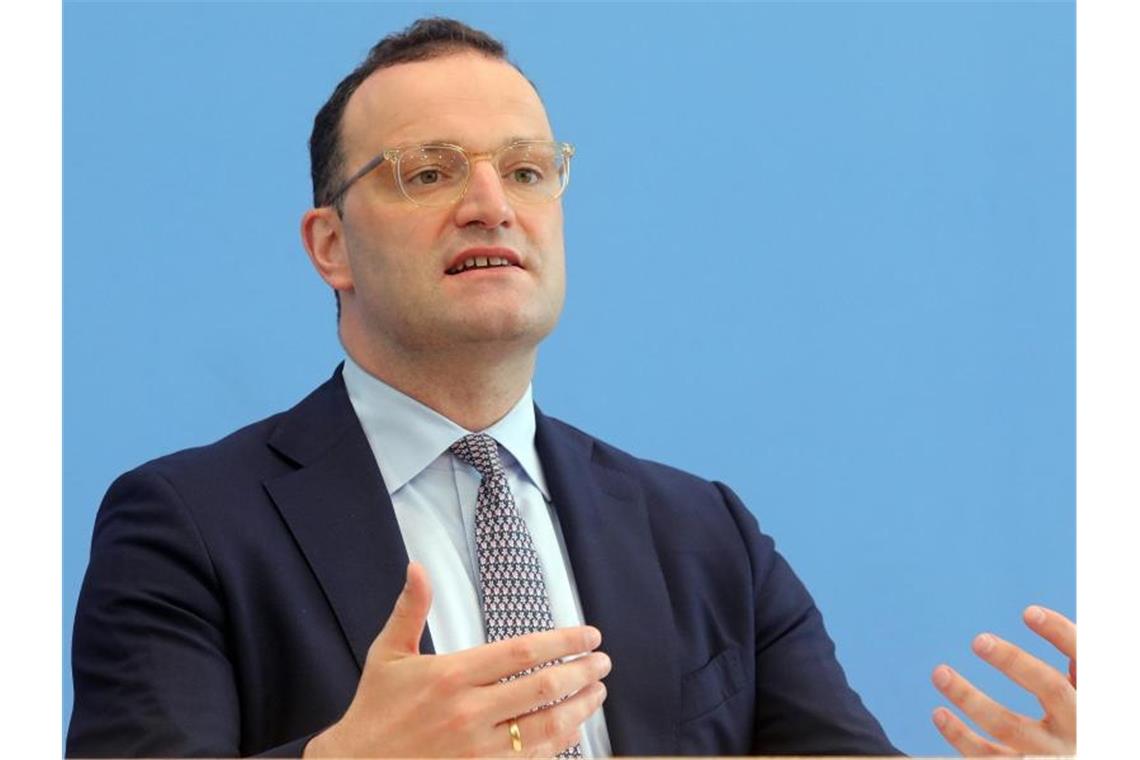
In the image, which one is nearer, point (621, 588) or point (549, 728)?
point (549, 728)

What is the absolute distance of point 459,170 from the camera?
2193mm

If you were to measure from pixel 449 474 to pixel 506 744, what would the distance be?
58 centimetres

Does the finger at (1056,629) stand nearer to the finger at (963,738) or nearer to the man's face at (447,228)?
the finger at (963,738)

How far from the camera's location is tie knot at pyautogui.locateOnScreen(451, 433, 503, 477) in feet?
7.23

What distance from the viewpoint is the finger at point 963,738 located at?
1994 mm

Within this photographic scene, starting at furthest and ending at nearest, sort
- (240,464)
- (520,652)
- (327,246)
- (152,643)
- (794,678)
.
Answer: (327,246)
(794,678)
(240,464)
(152,643)
(520,652)

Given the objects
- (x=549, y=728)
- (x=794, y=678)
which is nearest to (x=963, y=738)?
(x=794, y=678)

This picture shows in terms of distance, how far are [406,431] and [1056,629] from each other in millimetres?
914

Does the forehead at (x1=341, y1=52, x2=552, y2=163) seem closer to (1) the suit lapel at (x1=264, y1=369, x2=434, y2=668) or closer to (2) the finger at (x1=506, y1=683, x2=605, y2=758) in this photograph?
(1) the suit lapel at (x1=264, y1=369, x2=434, y2=668)

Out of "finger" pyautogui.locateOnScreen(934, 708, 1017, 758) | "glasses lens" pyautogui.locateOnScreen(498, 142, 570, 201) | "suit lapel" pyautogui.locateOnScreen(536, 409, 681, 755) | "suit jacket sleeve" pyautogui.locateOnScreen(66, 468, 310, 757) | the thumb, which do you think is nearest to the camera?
the thumb

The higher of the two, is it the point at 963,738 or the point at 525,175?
the point at 525,175

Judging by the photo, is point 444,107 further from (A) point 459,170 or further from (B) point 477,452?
(B) point 477,452

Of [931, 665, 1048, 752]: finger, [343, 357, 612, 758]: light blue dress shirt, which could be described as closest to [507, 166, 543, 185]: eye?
[343, 357, 612, 758]: light blue dress shirt

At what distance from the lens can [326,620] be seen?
2012mm
